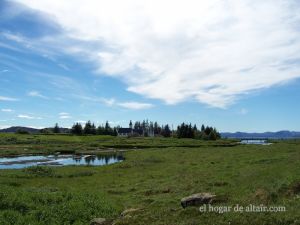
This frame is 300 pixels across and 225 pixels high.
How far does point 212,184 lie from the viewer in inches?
1144

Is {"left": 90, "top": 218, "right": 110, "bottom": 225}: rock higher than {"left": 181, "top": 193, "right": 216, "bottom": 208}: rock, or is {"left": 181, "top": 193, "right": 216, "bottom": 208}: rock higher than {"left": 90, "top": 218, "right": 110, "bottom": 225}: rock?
{"left": 181, "top": 193, "right": 216, "bottom": 208}: rock

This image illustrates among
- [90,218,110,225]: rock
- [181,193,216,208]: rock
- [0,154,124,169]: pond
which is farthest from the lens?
[0,154,124,169]: pond

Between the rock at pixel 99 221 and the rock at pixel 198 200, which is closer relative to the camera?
the rock at pixel 99 221

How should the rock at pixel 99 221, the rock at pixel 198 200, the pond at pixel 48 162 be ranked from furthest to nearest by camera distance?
the pond at pixel 48 162
the rock at pixel 198 200
the rock at pixel 99 221

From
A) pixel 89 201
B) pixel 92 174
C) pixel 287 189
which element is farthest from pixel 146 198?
pixel 92 174

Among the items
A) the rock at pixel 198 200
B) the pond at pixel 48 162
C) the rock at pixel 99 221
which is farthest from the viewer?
the pond at pixel 48 162

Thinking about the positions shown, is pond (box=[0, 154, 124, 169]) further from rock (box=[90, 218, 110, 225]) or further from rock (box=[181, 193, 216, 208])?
rock (box=[181, 193, 216, 208])

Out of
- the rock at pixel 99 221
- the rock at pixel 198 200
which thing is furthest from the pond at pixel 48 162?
the rock at pixel 198 200

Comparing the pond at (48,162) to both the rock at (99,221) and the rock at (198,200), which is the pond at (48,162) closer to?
the rock at (99,221)

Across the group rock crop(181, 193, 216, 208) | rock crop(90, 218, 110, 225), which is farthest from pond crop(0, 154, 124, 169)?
rock crop(181, 193, 216, 208)

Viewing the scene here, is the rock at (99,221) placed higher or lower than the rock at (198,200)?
lower

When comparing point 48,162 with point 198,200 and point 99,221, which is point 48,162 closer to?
point 99,221

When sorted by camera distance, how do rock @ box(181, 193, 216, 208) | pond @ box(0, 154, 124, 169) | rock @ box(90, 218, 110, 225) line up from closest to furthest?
rock @ box(90, 218, 110, 225)
rock @ box(181, 193, 216, 208)
pond @ box(0, 154, 124, 169)

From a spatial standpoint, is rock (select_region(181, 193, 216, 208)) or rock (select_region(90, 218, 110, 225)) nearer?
rock (select_region(90, 218, 110, 225))
